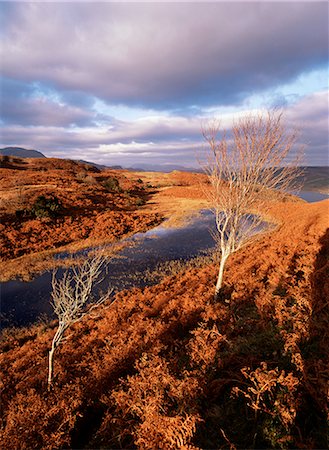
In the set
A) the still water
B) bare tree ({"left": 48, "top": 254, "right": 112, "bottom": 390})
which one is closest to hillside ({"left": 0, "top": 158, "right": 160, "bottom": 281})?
the still water

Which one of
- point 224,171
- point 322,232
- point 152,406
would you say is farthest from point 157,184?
point 152,406

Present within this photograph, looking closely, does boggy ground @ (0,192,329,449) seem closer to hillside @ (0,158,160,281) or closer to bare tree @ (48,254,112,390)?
bare tree @ (48,254,112,390)

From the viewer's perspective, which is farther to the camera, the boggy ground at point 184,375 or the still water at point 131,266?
the still water at point 131,266

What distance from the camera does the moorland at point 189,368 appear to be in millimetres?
4855

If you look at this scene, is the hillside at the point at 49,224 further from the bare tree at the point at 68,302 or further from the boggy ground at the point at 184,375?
the bare tree at the point at 68,302

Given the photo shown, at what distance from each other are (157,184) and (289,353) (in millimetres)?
73322

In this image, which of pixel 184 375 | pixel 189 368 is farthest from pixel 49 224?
pixel 184 375

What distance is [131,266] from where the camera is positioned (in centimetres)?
1997

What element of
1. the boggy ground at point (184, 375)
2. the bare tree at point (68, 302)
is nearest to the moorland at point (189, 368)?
the boggy ground at point (184, 375)

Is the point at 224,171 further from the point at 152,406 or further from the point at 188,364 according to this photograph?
the point at 152,406

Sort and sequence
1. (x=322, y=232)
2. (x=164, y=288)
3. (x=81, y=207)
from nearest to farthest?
(x=164, y=288) → (x=322, y=232) → (x=81, y=207)

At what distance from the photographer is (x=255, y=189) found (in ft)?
32.0

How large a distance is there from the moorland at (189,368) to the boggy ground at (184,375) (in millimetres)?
34

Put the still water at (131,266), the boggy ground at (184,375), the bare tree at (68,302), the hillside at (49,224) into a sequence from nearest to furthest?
1. the boggy ground at (184,375)
2. the bare tree at (68,302)
3. the still water at (131,266)
4. the hillside at (49,224)
